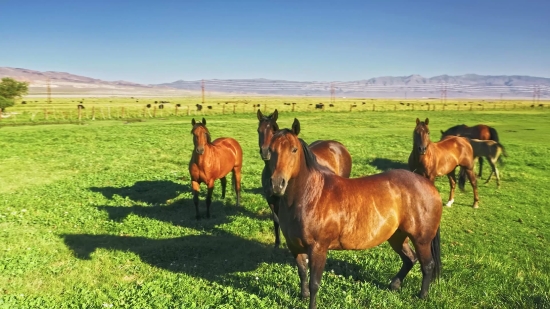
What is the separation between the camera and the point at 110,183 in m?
12.8

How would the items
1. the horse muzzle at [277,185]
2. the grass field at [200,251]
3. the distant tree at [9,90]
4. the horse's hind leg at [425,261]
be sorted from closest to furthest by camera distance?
the horse muzzle at [277,185]
the horse's hind leg at [425,261]
the grass field at [200,251]
the distant tree at [9,90]

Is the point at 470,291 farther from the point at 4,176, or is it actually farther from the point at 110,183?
the point at 4,176

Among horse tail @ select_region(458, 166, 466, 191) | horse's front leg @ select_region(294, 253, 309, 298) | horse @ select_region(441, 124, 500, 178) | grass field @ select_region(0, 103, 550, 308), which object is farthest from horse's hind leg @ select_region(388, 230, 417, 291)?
horse @ select_region(441, 124, 500, 178)

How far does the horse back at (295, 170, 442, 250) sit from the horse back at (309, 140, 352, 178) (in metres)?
3.56

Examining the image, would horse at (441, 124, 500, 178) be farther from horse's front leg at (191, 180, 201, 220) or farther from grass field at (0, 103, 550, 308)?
horse's front leg at (191, 180, 201, 220)

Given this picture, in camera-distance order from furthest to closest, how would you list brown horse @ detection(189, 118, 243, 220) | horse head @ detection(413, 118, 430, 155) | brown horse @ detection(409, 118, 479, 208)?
brown horse @ detection(409, 118, 479, 208) < horse head @ detection(413, 118, 430, 155) < brown horse @ detection(189, 118, 243, 220)

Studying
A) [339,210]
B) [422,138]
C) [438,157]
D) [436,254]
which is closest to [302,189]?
[339,210]

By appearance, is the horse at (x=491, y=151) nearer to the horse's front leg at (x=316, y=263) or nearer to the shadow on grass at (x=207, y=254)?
the shadow on grass at (x=207, y=254)

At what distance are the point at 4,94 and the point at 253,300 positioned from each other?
174ft

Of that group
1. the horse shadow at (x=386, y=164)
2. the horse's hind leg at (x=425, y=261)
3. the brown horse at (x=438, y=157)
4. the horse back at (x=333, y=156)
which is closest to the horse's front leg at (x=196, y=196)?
the horse back at (x=333, y=156)

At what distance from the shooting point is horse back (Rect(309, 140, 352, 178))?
28.8 ft

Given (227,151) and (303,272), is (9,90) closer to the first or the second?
(227,151)

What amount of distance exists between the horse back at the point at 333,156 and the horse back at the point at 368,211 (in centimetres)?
356

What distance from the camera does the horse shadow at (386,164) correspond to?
1568 centimetres
